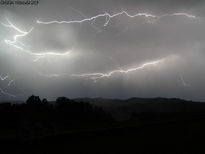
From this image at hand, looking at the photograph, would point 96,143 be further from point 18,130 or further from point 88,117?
point 88,117

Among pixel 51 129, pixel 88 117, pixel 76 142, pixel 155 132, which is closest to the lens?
pixel 76 142

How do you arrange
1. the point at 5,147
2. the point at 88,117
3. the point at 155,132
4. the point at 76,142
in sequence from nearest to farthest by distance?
the point at 5,147 < the point at 76,142 < the point at 155,132 < the point at 88,117

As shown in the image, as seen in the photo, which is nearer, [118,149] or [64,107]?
[118,149]

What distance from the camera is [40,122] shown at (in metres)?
19.8

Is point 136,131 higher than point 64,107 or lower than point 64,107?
lower

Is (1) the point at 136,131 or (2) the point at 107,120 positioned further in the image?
(2) the point at 107,120

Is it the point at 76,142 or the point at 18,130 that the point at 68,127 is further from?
the point at 76,142

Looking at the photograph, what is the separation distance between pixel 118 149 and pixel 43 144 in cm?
331

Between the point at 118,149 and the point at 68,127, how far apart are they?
1232 cm

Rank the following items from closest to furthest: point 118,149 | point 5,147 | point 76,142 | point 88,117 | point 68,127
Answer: point 118,149
point 5,147
point 76,142
point 68,127
point 88,117

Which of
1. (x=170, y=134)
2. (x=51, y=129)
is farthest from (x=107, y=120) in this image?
(x=170, y=134)

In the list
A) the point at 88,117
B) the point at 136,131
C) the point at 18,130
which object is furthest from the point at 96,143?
the point at 88,117

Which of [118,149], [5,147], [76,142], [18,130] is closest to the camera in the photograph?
[118,149]

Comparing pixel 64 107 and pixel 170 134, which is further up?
pixel 64 107
